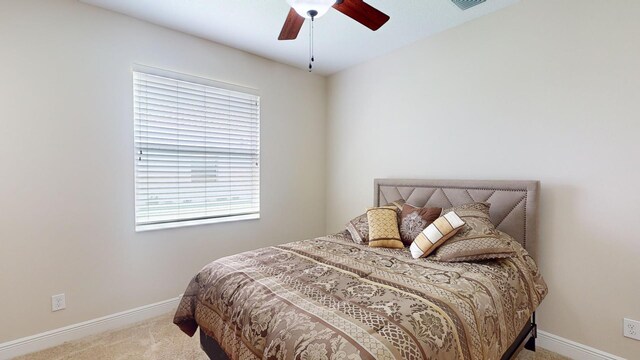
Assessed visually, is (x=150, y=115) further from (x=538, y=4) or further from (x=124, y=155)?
(x=538, y=4)

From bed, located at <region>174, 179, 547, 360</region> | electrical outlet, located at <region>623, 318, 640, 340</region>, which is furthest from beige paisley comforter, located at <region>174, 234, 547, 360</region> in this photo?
electrical outlet, located at <region>623, 318, 640, 340</region>

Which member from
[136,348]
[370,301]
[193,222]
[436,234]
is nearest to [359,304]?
[370,301]

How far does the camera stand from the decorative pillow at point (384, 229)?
2.33 metres

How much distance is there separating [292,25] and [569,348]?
9.87 feet

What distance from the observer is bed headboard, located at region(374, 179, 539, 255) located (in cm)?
216

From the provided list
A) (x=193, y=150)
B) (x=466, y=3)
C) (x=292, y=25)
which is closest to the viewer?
(x=292, y=25)

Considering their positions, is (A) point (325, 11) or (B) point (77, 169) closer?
(A) point (325, 11)

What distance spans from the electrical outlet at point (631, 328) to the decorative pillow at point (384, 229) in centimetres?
146

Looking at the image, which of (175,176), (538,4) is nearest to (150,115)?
(175,176)

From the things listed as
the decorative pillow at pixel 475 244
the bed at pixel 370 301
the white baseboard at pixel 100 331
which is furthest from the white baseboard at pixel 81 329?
the decorative pillow at pixel 475 244

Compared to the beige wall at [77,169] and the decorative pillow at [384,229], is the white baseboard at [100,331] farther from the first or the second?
the decorative pillow at [384,229]

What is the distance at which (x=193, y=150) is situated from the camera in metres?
2.89

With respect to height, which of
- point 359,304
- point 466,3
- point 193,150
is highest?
point 466,3

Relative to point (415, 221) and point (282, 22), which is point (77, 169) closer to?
point (282, 22)
